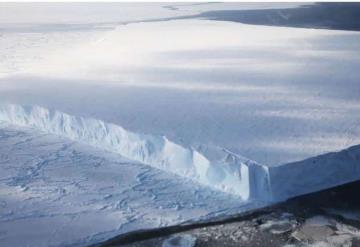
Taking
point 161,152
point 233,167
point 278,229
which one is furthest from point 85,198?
point 278,229

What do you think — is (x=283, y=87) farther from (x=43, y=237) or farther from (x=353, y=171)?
(x=43, y=237)

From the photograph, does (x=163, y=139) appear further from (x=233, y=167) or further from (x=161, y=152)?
(x=233, y=167)

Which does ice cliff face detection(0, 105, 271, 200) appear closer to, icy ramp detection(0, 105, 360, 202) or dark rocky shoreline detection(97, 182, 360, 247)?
icy ramp detection(0, 105, 360, 202)

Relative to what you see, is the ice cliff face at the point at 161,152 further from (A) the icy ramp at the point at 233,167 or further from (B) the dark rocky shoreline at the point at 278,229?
(B) the dark rocky shoreline at the point at 278,229

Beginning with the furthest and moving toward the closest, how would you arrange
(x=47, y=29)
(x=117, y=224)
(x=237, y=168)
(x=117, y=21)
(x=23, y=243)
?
(x=117, y=21) → (x=47, y=29) → (x=237, y=168) → (x=117, y=224) → (x=23, y=243)

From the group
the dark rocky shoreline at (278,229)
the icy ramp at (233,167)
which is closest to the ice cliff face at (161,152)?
the icy ramp at (233,167)

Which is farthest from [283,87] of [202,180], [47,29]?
[47,29]
